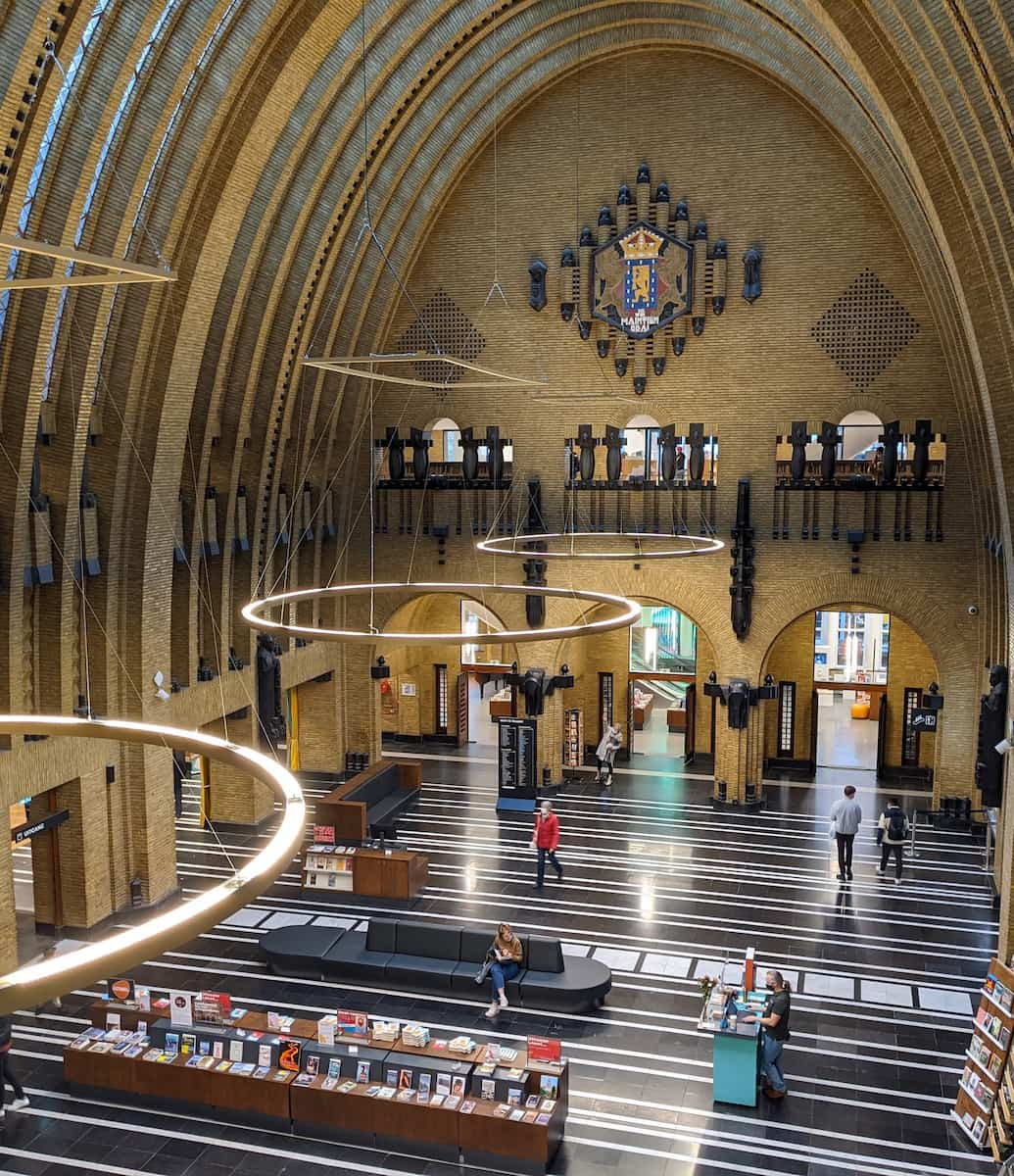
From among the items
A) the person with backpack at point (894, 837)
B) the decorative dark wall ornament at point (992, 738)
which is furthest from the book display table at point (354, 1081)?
the person with backpack at point (894, 837)

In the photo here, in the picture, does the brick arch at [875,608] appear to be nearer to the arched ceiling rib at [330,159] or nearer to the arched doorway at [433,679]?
the arched ceiling rib at [330,159]

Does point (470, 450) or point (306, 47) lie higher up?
point (306, 47)

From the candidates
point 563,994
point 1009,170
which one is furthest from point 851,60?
point 563,994

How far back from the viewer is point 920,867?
1945 centimetres

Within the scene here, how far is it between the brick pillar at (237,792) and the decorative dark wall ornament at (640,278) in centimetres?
1014

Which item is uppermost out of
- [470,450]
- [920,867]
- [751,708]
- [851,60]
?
[851,60]

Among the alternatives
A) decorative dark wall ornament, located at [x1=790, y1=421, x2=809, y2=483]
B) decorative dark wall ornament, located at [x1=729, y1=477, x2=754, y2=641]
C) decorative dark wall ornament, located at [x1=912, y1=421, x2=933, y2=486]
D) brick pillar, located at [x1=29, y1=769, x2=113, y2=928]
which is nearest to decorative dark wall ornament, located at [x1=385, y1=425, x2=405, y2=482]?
decorative dark wall ornament, located at [x1=729, y1=477, x2=754, y2=641]

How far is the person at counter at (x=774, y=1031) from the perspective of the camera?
1202 cm

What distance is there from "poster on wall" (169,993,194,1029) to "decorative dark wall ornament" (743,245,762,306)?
52.3ft

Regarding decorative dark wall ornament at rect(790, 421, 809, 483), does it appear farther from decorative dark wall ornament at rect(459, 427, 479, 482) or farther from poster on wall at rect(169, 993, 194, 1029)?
poster on wall at rect(169, 993, 194, 1029)

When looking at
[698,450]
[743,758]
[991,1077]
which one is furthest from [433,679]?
[991,1077]

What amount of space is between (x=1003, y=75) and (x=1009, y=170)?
130 centimetres

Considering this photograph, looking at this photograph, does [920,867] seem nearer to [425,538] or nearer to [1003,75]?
[425,538]

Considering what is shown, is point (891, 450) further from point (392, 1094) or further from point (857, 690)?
point (392, 1094)
